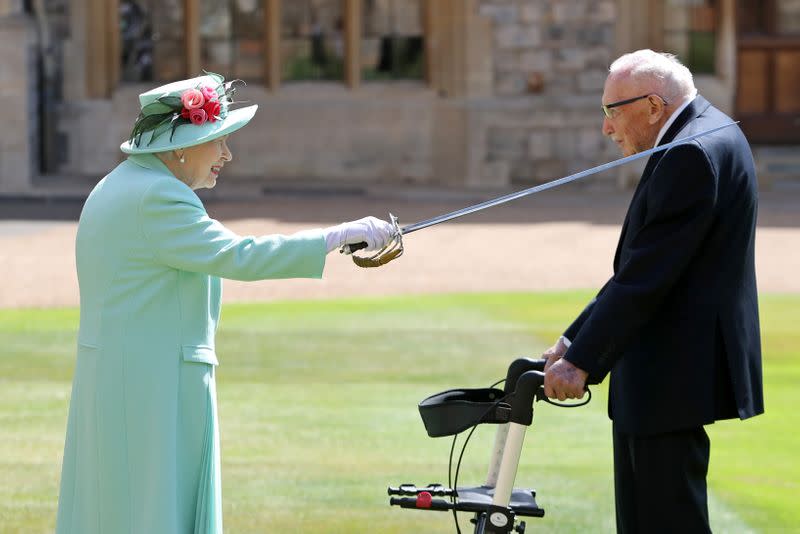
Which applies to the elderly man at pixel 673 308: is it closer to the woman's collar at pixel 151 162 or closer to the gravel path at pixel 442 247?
the woman's collar at pixel 151 162

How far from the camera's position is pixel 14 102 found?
1784cm

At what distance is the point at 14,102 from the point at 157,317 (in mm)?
14611

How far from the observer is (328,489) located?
6.23 m

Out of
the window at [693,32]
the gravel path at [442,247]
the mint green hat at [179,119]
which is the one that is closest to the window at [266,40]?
the gravel path at [442,247]

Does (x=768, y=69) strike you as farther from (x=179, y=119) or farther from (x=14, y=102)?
(x=179, y=119)

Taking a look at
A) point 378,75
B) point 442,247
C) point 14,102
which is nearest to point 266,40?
point 378,75

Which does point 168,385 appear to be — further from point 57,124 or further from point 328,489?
point 57,124

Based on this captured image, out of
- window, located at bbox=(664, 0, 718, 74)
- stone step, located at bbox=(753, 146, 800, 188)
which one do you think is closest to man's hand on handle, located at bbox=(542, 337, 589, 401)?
stone step, located at bbox=(753, 146, 800, 188)

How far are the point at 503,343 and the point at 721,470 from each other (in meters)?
3.10

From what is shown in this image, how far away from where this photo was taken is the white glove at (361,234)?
393 centimetres

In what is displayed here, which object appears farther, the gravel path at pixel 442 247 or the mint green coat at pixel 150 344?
the gravel path at pixel 442 247

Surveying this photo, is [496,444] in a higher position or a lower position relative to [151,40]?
lower

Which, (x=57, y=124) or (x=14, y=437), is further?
(x=57, y=124)

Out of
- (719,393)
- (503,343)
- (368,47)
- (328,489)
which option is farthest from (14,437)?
(368,47)
